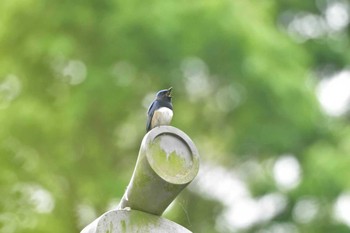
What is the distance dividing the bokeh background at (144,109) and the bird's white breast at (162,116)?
19.0 feet

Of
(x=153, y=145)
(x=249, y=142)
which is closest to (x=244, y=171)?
(x=249, y=142)

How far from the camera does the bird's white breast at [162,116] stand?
2.27 m

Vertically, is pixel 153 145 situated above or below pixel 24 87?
below

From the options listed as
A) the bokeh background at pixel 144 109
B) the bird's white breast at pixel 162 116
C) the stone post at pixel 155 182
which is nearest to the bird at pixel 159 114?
the bird's white breast at pixel 162 116

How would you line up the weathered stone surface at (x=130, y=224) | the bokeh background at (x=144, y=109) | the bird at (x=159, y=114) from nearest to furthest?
the weathered stone surface at (x=130, y=224) → the bird at (x=159, y=114) → the bokeh background at (x=144, y=109)

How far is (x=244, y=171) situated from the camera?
31.2 feet

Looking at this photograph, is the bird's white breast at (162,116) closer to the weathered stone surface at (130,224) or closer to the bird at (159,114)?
the bird at (159,114)

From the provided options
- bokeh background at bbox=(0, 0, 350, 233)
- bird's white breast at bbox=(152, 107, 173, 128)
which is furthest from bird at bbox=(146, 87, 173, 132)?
bokeh background at bbox=(0, 0, 350, 233)

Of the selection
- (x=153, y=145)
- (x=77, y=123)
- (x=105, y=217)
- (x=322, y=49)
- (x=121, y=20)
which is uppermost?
(x=322, y=49)

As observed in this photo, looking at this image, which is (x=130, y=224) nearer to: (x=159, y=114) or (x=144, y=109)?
(x=159, y=114)

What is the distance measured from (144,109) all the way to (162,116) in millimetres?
6722

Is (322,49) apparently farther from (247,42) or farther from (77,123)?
(77,123)

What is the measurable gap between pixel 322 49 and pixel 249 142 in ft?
7.87

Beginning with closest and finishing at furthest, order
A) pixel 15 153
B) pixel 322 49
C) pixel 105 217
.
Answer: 1. pixel 105 217
2. pixel 15 153
3. pixel 322 49
